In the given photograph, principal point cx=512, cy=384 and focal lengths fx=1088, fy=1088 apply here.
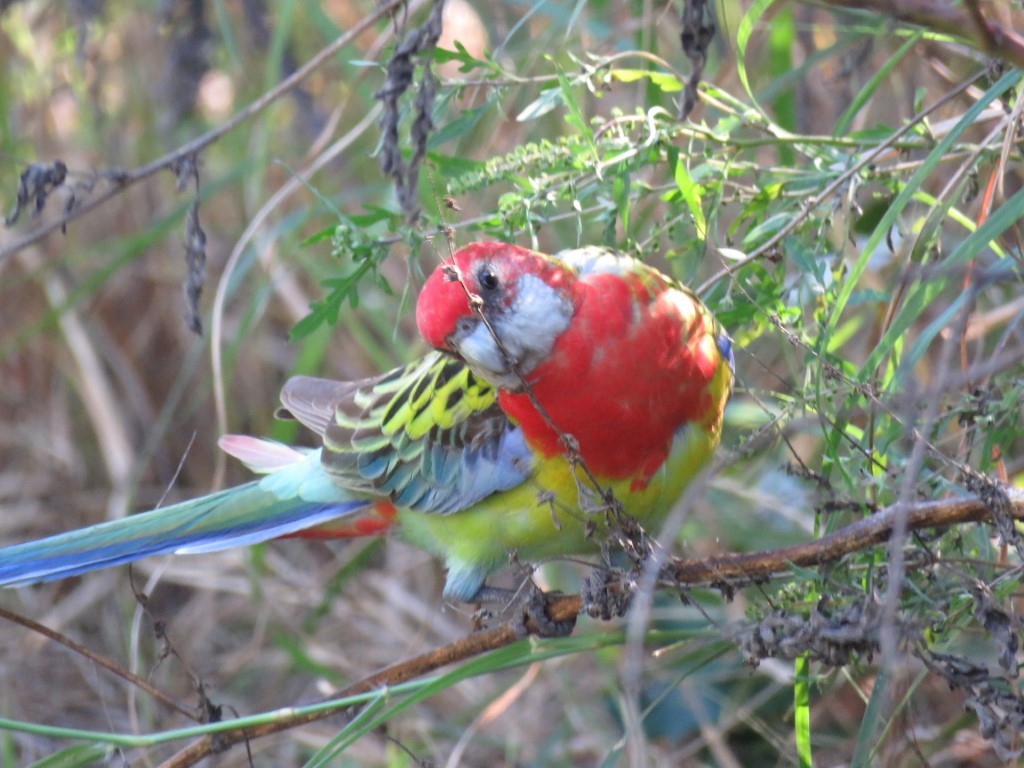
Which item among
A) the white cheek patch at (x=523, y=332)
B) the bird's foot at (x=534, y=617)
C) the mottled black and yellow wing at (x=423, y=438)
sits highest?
the white cheek patch at (x=523, y=332)

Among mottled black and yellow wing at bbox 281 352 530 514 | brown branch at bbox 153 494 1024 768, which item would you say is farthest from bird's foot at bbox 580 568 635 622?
mottled black and yellow wing at bbox 281 352 530 514

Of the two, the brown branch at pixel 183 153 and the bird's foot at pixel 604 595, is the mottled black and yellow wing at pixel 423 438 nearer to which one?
the bird's foot at pixel 604 595

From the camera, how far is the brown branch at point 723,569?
1.33 metres

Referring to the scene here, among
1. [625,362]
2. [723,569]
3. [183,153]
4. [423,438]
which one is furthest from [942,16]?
[423,438]

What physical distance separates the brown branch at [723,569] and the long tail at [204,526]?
1.84 ft

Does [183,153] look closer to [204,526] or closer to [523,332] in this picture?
[523,332]

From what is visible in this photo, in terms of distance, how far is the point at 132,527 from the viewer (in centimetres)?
216

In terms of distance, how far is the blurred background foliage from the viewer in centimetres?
151

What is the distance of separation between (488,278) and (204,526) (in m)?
0.89

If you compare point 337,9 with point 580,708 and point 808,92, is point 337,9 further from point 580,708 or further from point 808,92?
point 580,708

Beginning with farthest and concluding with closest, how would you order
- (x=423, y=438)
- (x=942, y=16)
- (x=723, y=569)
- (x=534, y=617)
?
(x=423, y=438), (x=534, y=617), (x=723, y=569), (x=942, y=16)

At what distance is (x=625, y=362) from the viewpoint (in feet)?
5.83

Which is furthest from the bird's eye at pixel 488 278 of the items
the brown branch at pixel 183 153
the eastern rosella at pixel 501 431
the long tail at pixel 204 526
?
the long tail at pixel 204 526

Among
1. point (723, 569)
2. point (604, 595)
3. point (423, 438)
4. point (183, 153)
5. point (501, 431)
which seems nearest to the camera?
point (723, 569)
